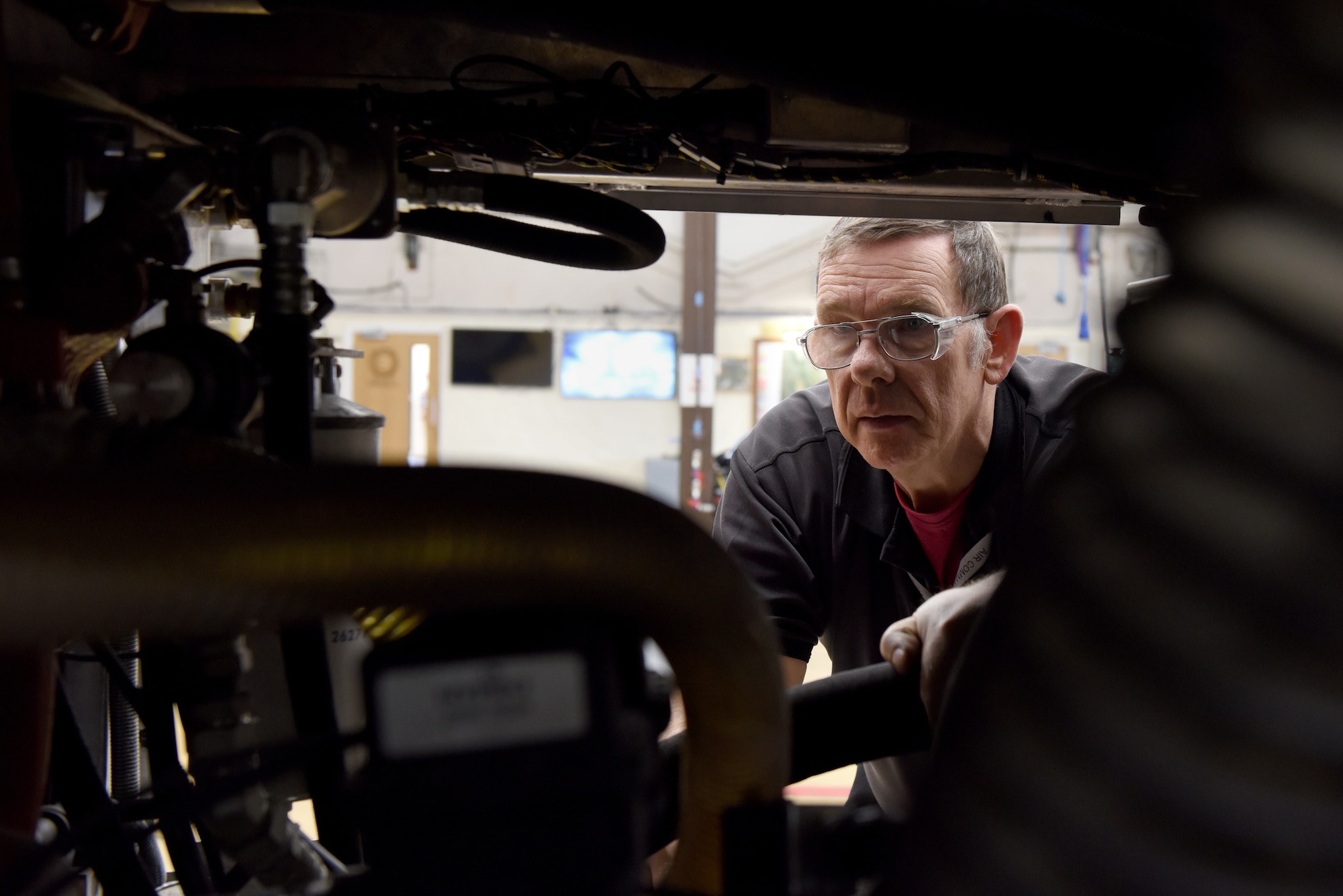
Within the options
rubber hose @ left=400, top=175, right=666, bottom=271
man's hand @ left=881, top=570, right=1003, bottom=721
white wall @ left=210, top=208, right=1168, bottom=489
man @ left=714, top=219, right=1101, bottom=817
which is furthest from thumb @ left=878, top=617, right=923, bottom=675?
white wall @ left=210, top=208, right=1168, bottom=489

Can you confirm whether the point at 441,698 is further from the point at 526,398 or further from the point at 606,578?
the point at 526,398

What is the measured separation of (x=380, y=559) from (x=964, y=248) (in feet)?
4.56

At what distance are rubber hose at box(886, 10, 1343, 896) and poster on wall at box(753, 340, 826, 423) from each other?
4.98 m

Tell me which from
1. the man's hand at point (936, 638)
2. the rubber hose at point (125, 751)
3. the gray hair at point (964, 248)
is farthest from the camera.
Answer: the gray hair at point (964, 248)

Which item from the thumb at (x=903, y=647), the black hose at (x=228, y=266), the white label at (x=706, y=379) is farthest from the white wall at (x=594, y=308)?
the thumb at (x=903, y=647)

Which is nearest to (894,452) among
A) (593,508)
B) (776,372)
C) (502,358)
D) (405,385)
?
(593,508)

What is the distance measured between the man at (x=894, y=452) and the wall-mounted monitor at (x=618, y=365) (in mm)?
3856

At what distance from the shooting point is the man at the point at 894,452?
1.39 meters

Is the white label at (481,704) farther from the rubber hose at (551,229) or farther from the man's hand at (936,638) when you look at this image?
the rubber hose at (551,229)

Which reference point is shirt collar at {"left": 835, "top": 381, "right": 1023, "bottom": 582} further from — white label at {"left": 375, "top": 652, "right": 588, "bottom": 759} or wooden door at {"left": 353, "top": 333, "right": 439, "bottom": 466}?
wooden door at {"left": 353, "top": 333, "right": 439, "bottom": 466}

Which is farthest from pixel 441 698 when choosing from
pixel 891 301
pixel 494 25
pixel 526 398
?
pixel 526 398

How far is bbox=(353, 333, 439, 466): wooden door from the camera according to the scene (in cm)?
536

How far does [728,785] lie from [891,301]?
1176 millimetres

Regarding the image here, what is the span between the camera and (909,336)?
1.40 meters
